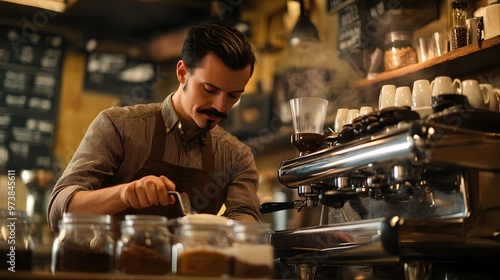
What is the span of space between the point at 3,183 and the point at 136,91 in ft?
4.64

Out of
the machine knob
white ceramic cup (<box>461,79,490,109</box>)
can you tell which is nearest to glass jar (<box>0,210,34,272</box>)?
the machine knob

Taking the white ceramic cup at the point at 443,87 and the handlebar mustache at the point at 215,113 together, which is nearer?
the white ceramic cup at the point at 443,87

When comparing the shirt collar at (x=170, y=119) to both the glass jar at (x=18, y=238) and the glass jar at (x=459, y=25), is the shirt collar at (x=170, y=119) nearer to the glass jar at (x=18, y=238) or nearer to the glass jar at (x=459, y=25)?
the glass jar at (x=459, y=25)

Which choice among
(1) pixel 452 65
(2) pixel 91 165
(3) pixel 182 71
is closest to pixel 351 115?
(1) pixel 452 65

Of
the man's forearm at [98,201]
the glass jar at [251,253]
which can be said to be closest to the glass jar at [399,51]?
the man's forearm at [98,201]

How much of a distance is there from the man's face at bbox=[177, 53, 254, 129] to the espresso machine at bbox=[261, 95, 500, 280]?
0.45 m

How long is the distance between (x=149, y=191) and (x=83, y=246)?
1.39 ft

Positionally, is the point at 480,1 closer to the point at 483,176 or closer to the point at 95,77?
the point at 483,176

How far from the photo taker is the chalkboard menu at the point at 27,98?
17.1 feet

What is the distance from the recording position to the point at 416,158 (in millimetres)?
1603

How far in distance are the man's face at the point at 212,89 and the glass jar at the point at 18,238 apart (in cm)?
105

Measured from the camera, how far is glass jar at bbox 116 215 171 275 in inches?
48.3

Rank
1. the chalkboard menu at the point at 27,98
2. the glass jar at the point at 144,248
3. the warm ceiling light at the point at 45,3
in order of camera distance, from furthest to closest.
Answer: the chalkboard menu at the point at 27,98
the warm ceiling light at the point at 45,3
the glass jar at the point at 144,248

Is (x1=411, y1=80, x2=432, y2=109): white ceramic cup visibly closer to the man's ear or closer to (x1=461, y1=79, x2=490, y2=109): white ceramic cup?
(x1=461, y1=79, x2=490, y2=109): white ceramic cup
